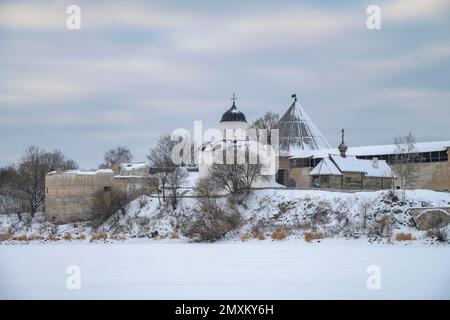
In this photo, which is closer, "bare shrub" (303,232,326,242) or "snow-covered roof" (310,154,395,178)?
"bare shrub" (303,232,326,242)

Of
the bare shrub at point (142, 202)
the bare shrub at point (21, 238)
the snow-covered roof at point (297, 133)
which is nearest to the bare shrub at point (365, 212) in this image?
the bare shrub at point (142, 202)

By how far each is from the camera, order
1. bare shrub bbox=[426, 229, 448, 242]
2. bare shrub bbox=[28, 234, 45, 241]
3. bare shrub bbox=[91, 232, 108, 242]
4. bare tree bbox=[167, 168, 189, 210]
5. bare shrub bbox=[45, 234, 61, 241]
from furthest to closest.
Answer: bare tree bbox=[167, 168, 189, 210]
bare shrub bbox=[28, 234, 45, 241]
bare shrub bbox=[45, 234, 61, 241]
bare shrub bbox=[91, 232, 108, 242]
bare shrub bbox=[426, 229, 448, 242]

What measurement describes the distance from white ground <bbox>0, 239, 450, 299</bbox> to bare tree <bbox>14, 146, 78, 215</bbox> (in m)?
17.9

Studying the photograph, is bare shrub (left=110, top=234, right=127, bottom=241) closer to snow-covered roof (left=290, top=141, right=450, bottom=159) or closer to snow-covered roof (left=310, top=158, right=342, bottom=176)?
snow-covered roof (left=310, top=158, right=342, bottom=176)

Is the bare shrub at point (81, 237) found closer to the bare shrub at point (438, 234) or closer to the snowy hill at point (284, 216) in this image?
the snowy hill at point (284, 216)

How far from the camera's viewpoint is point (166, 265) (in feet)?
63.2

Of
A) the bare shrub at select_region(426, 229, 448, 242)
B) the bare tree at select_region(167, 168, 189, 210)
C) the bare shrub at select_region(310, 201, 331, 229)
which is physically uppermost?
the bare tree at select_region(167, 168, 189, 210)

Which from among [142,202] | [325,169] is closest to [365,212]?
[325,169]

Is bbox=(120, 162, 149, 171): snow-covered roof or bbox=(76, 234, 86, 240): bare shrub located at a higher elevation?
bbox=(120, 162, 149, 171): snow-covered roof

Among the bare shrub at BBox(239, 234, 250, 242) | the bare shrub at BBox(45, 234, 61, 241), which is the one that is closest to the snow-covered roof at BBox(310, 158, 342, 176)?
the bare shrub at BBox(239, 234, 250, 242)

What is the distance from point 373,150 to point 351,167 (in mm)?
5235

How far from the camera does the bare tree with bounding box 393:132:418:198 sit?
40.8 metres

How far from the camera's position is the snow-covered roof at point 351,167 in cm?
4025

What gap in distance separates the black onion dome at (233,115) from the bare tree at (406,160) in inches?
349
